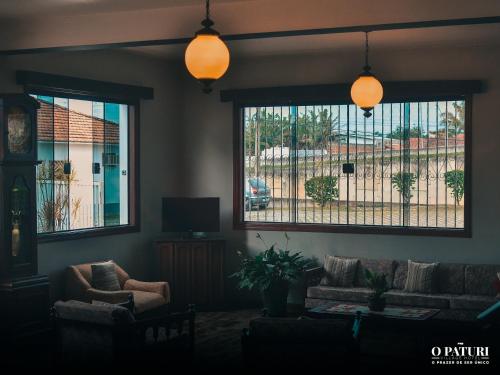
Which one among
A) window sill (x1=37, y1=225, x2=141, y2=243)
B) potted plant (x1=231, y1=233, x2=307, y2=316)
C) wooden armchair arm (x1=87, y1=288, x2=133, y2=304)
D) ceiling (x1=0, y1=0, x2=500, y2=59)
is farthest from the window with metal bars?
wooden armchair arm (x1=87, y1=288, x2=133, y2=304)

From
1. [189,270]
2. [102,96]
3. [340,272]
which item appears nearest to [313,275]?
[340,272]

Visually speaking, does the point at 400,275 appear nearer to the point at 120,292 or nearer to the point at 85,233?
the point at 120,292

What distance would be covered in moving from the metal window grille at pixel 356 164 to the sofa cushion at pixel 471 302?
3.40 feet

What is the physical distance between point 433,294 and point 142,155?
3870 mm

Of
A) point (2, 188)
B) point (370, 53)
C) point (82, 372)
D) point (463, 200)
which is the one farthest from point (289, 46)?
point (82, 372)

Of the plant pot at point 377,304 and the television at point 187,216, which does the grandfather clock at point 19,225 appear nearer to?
the television at point 187,216

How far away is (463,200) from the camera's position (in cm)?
869

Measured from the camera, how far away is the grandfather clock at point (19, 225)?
697 centimetres

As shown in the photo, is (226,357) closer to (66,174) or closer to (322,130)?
(66,174)

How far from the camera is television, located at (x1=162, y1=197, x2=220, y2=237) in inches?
365

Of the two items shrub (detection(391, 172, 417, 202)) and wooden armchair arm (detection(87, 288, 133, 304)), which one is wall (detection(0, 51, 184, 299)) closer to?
wooden armchair arm (detection(87, 288, 133, 304))

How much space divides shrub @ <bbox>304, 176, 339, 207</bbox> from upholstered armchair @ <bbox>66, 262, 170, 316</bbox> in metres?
2.22

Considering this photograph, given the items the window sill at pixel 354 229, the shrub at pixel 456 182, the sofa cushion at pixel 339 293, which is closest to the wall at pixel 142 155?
the window sill at pixel 354 229

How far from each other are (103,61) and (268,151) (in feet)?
7.67
